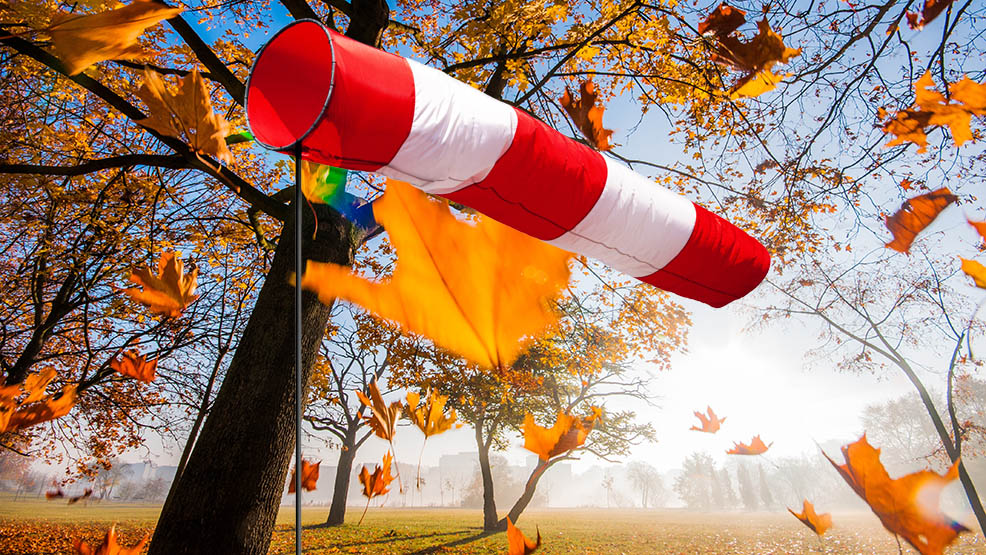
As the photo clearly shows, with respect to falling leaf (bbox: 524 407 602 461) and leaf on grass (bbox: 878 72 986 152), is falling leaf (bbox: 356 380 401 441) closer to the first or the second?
falling leaf (bbox: 524 407 602 461)

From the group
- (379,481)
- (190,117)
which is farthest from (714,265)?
(379,481)

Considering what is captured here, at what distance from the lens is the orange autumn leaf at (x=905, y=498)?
4.52 ft

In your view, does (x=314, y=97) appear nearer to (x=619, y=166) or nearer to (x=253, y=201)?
(x=619, y=166)

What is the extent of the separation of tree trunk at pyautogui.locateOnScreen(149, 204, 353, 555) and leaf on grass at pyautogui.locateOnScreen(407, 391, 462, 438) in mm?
714

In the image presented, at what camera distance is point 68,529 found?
13859 mm

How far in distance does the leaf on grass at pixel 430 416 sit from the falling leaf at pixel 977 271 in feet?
7.98

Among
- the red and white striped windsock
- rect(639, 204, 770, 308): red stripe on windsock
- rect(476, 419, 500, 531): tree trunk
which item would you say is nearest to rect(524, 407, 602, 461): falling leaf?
rect(639, 204, 770, 308): red stripe on windsock

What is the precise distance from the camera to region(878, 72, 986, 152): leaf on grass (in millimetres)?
1996

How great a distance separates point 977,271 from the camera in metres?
1.72

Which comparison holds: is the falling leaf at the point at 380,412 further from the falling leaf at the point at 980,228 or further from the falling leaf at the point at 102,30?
the falling leaf at the point at 980,228

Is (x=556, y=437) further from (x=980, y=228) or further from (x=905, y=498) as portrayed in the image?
(x=980, y=228)

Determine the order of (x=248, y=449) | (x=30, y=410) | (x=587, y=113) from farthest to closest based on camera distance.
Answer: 1. (x=30, y=410)
2. (x=587, y=113)
3. (x=248, y=449)

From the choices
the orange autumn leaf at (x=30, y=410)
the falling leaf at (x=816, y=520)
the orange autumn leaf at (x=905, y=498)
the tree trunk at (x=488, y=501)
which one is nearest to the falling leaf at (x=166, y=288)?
the orange autumn leaf at (x=30, y=410)

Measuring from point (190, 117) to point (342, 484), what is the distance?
1968cm
